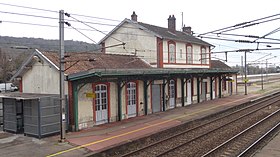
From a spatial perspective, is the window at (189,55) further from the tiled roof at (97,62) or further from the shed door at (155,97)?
the shed door at (155,97)

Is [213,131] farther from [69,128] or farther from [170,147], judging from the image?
[69,128]

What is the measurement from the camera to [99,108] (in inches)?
688

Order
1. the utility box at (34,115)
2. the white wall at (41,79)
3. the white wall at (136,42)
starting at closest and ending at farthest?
the utility box at (34,115), the white wall at (41,79), the white wall at (136,42)

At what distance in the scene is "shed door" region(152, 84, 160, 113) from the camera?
22.1 metres

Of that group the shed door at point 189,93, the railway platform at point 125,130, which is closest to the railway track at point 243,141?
the railway platform at point 125,130

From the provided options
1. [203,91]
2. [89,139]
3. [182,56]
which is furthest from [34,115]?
[203,91]

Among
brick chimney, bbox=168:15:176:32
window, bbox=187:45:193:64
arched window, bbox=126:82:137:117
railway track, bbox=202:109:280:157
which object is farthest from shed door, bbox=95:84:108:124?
brick chimney, bbox=168:15:176:32

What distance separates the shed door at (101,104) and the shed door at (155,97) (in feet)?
16.8

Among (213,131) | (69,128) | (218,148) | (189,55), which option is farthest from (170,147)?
(189,55)

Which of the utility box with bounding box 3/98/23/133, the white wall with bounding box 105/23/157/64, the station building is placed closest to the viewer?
Answer: the utility box with bounding box 3/98/23/133

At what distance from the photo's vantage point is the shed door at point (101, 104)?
56.8 feet

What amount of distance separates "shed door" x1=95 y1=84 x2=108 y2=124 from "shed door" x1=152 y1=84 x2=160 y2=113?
5.13 meters

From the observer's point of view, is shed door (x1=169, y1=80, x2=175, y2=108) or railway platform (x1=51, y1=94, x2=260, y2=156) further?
shed door (x1=169, y1=80, x2=175, y2=108)

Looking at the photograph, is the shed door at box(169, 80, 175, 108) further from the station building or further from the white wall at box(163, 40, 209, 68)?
the white wall at box(163, 40, 209, 68)
